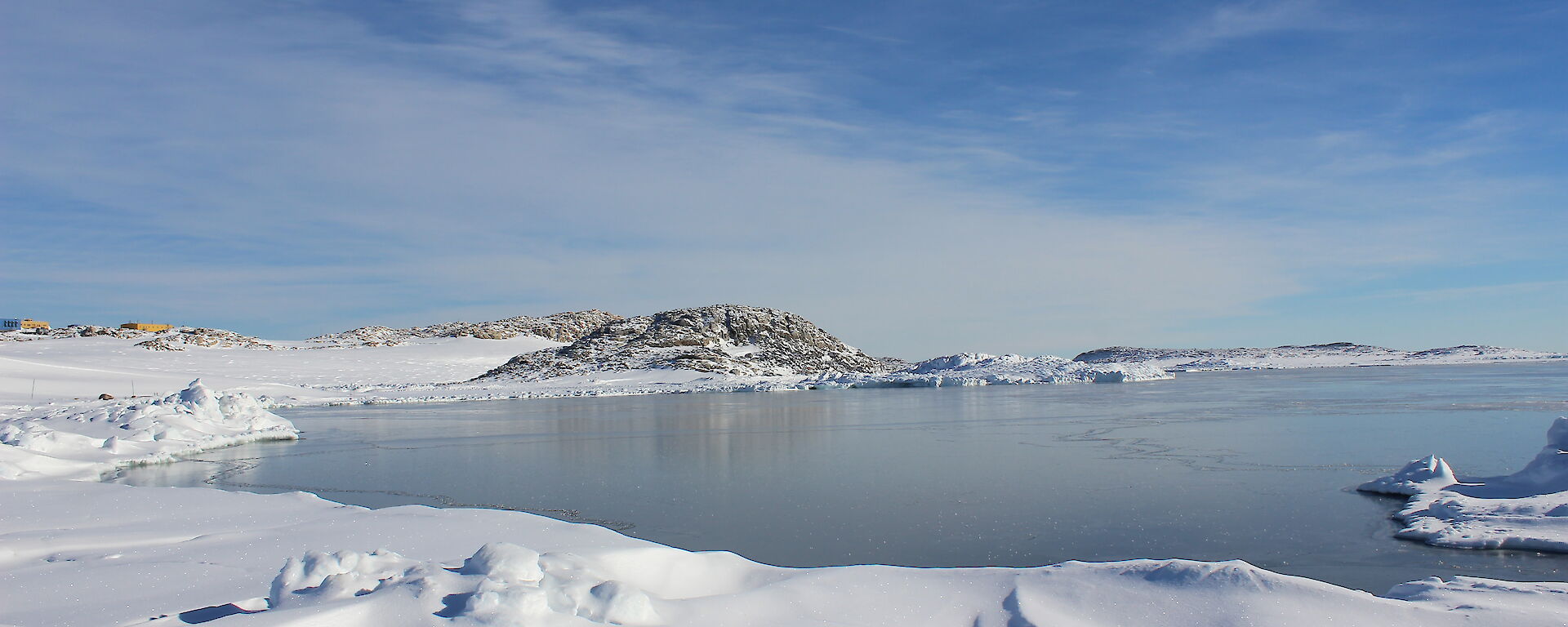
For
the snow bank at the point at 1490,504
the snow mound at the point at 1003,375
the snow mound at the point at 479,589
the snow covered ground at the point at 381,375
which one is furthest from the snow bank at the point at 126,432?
the snow mound at the point at 1003,375

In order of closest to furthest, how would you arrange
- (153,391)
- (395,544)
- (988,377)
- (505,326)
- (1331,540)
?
(395,544) → (1331,540) → (153,391) → (988,377) → (505,326)

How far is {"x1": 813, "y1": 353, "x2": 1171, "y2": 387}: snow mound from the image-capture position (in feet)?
113

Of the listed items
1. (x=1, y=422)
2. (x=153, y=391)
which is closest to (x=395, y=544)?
(x=1, y=422)

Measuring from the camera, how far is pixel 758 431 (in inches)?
588

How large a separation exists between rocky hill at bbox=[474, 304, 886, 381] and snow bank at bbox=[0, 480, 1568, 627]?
1328 inches

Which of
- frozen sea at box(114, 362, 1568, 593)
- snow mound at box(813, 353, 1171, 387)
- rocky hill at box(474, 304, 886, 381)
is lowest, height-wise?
frozen sea at box(114, 362, 1568, 593)

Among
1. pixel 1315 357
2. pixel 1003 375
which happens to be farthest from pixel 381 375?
pixel 1315 357

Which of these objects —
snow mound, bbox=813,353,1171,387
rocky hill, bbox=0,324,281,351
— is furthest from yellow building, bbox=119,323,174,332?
snow mound, bbox=813,353,1171,387

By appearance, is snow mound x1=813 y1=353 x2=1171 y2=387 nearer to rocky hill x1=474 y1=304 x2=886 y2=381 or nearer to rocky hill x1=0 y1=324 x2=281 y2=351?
rocky hill x1=474 y1=304 x2=886 y2=381

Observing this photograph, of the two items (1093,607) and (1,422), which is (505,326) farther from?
(1093,607)

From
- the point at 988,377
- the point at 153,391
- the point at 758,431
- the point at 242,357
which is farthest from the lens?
the point at 242,357

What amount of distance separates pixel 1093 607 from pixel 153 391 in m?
26.9

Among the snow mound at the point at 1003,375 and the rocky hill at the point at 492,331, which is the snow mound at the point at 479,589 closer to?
the snow mound at the point at 1003,375

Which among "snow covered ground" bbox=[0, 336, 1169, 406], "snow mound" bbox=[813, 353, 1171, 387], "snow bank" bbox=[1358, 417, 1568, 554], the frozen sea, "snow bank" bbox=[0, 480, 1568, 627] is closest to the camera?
"snow bank" bbox=[0, 480, 1568, 627]
